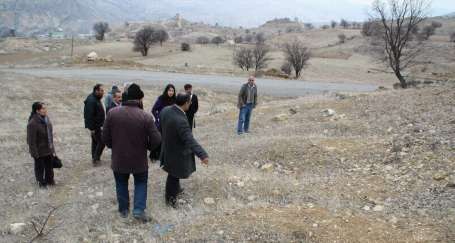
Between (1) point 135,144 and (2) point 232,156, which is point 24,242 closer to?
(1) point 135,144

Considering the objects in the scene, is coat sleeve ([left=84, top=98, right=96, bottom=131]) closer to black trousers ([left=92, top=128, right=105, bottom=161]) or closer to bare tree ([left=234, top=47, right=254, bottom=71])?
black trousers ([left=92, top=128, right=105, bottom=161])

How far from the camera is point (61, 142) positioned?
39.7ft

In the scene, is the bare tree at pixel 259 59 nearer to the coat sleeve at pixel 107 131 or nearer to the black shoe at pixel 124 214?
the black shoe at pixel 124 214

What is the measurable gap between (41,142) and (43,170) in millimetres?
574

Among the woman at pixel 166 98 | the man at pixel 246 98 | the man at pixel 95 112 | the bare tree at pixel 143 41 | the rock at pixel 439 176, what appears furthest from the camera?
the bare tree at pixel 143 41

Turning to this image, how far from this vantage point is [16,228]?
19.7ft

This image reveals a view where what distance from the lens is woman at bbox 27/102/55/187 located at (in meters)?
7.59

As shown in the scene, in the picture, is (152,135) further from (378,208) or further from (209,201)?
(378,208)

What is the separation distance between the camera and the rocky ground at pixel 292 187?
520cm

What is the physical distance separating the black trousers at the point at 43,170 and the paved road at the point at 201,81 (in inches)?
719

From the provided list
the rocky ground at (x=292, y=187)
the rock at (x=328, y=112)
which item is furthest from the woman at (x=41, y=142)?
the rock at (x=328, y=112)

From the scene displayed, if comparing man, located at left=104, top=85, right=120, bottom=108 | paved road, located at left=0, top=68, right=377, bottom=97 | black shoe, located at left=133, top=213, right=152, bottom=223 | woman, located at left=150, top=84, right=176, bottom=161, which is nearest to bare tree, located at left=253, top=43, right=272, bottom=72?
paved road, located at left=0, top=68, right=377, bottom=97

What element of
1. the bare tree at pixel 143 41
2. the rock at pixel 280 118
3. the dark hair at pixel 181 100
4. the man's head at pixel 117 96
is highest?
the bare tree at pixel 143 41

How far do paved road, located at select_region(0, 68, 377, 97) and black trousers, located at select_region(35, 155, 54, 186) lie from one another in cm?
1827
